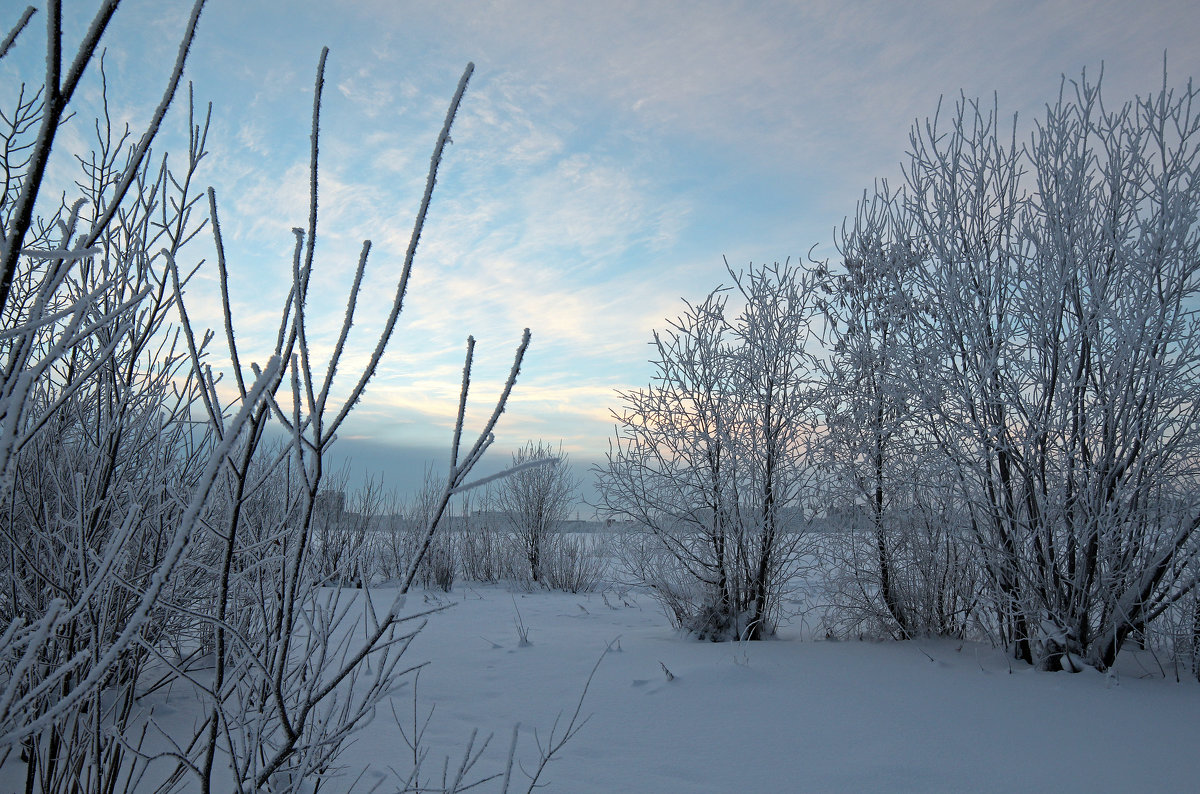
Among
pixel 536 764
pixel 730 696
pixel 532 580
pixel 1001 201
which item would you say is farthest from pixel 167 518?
pixel 532 580

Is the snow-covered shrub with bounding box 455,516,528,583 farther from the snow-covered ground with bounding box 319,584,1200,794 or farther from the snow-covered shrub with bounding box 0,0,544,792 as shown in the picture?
the snow-covered shrub with bounding box 0,0,544,792

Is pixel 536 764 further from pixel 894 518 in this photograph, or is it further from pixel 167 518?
pixel 894 518

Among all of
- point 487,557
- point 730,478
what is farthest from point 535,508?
point 730,478

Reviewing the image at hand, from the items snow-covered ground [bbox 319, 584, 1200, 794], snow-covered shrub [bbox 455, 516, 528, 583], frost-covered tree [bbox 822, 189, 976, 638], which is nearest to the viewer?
snow-covered ground [bbox 319, 584, 1200, 794]

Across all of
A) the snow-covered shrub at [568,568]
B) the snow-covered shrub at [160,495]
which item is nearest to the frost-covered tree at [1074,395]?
the snow-covered shrub at [160,495]

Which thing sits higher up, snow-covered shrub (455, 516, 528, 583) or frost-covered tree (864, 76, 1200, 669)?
frost-covered tree (864, 76, 1200, 669)

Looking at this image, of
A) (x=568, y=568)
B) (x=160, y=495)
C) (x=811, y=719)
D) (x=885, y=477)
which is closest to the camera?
(x=160, y=495)

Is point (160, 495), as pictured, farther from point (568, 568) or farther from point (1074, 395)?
point (568, 568)

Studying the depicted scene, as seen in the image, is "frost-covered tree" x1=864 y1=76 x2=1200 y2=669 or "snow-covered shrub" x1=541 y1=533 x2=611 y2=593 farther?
"snow-covered shrub" x1=541 y1=533 x2=611 y2=593

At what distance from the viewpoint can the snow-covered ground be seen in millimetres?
2721

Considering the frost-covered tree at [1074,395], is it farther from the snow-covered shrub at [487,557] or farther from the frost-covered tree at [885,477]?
the snow-covered shrub at [487,557]

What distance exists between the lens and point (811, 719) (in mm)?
3312

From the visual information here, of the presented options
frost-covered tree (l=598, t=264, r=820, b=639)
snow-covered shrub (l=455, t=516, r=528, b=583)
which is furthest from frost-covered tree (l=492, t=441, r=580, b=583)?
frost-covered tree (l=598, t=264, r=820, b=639)

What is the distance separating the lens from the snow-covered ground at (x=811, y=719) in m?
2.72
